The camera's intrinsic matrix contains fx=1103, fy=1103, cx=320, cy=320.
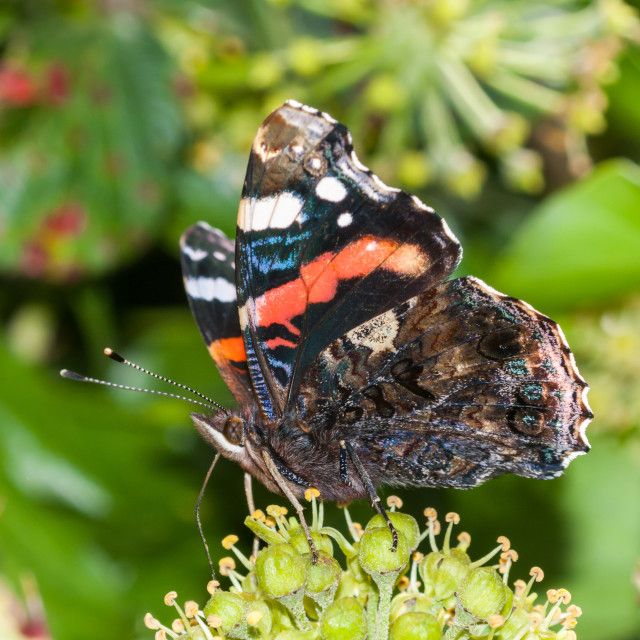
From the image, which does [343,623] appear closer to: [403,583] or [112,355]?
[403,583]

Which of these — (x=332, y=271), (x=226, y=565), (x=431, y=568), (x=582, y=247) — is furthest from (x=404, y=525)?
(x=582, y=247)

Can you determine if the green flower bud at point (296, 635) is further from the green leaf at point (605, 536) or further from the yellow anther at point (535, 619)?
the green leaf at point (605, 536)

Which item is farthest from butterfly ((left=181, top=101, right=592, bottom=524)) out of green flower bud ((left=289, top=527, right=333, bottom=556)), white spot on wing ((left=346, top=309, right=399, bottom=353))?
green flower bud ((left=289, top=527, right=333, bottom=556))

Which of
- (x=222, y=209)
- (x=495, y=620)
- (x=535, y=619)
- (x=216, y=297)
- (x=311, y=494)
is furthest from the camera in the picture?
(x=222, y=209)

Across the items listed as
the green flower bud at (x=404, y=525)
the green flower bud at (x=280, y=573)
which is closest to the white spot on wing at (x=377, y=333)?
the green flower bud at (x=404, y=525)

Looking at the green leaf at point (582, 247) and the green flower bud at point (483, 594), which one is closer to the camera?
the green flower bud at point (483, 594)
